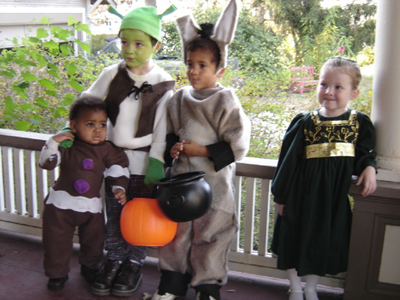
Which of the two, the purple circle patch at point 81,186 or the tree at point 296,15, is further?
the tree at point 296,15

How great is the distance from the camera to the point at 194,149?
94.2 inches

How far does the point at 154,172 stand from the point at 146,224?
0.32 meters

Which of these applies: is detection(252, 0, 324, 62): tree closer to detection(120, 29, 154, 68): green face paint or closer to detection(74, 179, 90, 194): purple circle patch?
detection(120, 29, 154, 68): green face paint

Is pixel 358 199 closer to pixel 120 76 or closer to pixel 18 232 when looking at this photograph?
pixel 120 76

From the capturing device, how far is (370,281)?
2.53 meters

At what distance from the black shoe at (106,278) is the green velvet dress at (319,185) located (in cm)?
98

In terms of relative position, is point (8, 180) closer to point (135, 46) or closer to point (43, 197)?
point (43, 197)

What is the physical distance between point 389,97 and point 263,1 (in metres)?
3.74

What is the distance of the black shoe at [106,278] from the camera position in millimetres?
2688

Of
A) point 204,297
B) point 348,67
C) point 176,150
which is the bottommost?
point 204,297

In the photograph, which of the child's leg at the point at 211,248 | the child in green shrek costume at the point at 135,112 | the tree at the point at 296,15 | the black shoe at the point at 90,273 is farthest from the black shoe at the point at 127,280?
the tree at the point at 296,15

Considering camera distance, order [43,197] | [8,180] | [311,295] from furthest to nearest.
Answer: [8,180] → [43,197] → [311,295]

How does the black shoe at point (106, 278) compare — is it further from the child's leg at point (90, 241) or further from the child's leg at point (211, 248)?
the child's leg at point (211, 248)

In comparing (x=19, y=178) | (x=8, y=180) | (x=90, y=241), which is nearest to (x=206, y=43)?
(x=90, y=241)
